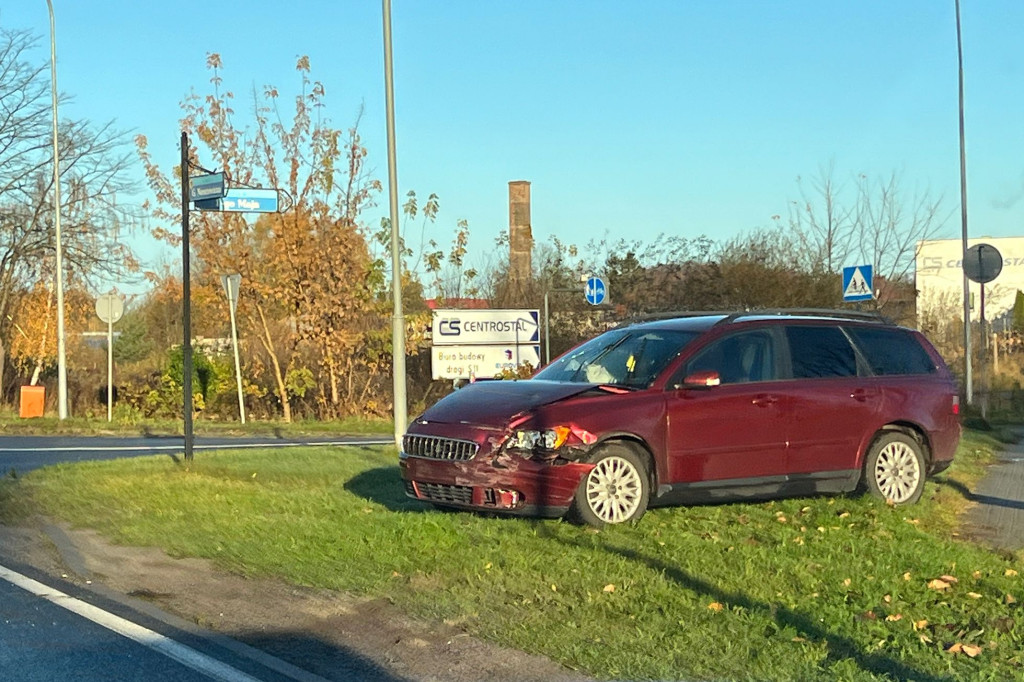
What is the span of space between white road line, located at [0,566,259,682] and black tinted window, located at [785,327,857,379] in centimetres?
592

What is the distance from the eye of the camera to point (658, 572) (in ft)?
24.8

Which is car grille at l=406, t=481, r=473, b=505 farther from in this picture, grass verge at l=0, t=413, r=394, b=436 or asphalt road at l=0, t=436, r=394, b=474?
grass verge at l=0, t=413, r=394, b=436

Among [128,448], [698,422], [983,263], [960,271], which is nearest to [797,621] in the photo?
[698,422]

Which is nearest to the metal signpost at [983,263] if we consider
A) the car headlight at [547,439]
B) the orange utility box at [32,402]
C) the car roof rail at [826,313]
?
the car roof rail at [826,313]

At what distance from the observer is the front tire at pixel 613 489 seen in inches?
358

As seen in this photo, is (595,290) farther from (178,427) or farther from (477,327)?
(178,427)

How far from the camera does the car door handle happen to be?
34.4 feet

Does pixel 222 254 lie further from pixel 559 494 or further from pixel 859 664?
pixel 859 664

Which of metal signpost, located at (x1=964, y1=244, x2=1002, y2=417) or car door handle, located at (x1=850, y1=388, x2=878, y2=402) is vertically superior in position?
metal signpost, located at (x1=964, y1=244, x2=1002, y2=417)

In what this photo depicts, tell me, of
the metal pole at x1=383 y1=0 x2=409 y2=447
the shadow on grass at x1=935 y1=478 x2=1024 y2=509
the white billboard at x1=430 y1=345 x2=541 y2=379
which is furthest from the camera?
the white billboard at x1=430 y1=345 x2=541 y2=379

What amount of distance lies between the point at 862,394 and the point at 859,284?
10909 millimetres

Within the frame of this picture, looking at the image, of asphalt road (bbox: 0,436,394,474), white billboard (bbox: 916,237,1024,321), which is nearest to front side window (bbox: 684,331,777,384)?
asphalt road (bbox: 0,436,394,474)

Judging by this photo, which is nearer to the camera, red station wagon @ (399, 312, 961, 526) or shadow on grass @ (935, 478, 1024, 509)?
red station wagon @ (399, 312, 961, 526)

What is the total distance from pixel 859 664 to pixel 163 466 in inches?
418
